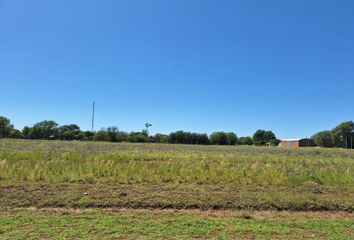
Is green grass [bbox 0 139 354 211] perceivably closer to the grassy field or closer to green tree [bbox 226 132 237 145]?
the grassy field

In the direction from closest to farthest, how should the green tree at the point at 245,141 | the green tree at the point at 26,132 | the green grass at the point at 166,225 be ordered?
the green grass at the point at 166,225 → the green tree at the point at 26,132 → the green tree at the point at 245,141

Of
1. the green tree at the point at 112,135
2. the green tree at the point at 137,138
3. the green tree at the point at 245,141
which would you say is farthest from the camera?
the green tree at the point at 245,141

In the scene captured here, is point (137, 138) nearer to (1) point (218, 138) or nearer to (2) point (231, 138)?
(1) point (218, 138)

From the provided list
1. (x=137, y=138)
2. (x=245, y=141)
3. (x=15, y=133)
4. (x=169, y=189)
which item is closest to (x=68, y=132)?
(x=15, y=133)

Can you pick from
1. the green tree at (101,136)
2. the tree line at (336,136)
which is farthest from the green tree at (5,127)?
the tree line at (336,136)

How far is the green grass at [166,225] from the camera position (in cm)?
522

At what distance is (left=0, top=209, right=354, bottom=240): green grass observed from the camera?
5.22 metres

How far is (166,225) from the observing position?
5.83 metres

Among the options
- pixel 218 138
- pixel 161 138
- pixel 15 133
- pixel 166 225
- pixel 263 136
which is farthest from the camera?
pixel 263 136

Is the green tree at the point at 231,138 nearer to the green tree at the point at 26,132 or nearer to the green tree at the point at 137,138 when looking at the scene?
the green tree at the point at 137,138

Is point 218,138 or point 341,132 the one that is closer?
point 341,132

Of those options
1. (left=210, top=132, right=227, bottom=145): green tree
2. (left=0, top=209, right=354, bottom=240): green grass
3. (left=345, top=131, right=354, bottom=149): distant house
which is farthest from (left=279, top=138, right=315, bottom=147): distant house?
(left=0, top=209, right=354, bottom=240): green grass

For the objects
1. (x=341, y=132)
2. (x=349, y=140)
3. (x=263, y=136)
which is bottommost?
(x=349, y=140)

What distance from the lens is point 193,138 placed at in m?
129
